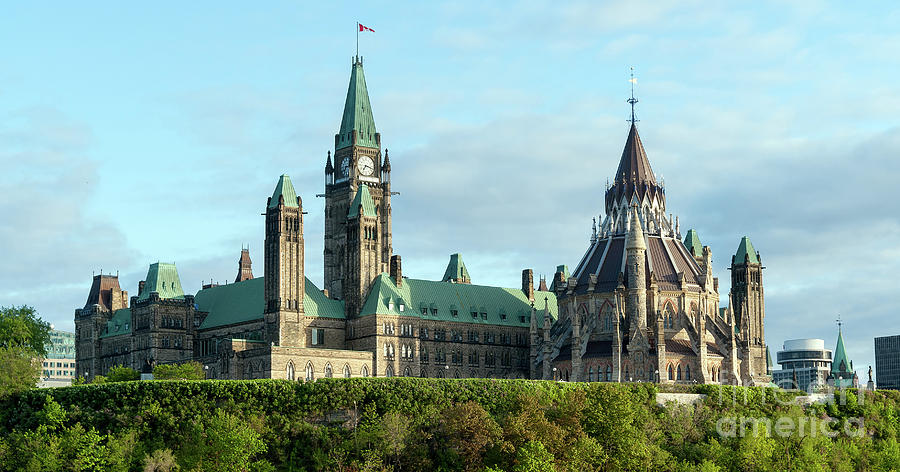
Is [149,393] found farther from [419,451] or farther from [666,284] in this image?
[666,284]

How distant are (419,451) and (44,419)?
3474 cm

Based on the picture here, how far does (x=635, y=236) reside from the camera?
186m

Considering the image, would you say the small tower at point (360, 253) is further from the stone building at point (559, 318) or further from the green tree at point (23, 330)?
the green tree at point (23, 330)

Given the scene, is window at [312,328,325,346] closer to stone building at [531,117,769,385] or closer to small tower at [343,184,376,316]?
small tower at [343,184,376,316]

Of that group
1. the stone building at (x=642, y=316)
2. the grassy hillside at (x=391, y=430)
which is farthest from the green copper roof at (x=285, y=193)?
the grassy hillside at (x=391, y=430)

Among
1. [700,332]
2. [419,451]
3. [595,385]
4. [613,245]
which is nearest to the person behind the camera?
[419,451]

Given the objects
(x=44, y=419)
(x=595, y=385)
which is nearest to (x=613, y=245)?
(x=595, y=385)

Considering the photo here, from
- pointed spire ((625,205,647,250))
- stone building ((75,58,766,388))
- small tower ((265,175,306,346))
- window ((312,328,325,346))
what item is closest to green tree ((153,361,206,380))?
stone building ((75,58,766,388))

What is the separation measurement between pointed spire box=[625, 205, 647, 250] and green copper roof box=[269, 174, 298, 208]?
43.0m

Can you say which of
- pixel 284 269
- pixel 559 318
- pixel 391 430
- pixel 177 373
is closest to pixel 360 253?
pixel 284 269

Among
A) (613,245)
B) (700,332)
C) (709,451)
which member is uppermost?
(613,245)

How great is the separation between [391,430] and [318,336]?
6338cm

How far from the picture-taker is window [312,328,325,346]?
19150 cm

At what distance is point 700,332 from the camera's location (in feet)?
596
